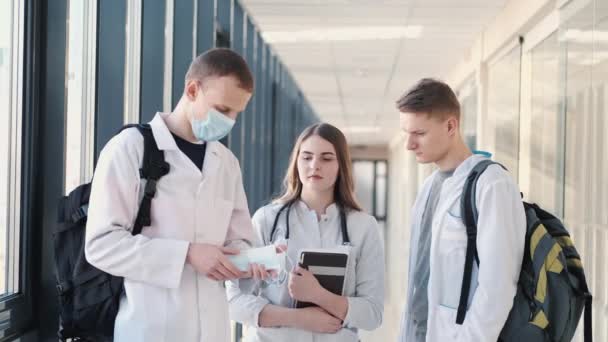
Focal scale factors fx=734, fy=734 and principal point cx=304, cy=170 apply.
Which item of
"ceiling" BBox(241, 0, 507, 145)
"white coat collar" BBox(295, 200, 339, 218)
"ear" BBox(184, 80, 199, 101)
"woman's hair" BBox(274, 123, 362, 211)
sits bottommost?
"white coat collar" BBox(295, 200, 339, 218)

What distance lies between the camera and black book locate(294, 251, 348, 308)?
7.48 feet

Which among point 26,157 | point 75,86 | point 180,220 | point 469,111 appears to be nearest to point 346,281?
point 180,220

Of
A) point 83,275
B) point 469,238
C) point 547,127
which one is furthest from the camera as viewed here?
point 547,127

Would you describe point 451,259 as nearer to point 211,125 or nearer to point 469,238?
point 469,238

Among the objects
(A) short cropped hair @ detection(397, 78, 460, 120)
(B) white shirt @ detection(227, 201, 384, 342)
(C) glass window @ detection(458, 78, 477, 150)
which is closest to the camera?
(A) short cropped hair @ detection(397, 78, 460, 120)

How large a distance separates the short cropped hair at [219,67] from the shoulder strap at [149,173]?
0.23 m

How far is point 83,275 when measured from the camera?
1735mm

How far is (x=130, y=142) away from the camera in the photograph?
70.1 inches

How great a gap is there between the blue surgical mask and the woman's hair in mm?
656

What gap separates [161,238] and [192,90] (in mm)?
402

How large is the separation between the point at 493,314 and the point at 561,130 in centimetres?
229

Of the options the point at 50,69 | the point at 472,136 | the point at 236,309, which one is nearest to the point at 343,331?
the point at 236,309

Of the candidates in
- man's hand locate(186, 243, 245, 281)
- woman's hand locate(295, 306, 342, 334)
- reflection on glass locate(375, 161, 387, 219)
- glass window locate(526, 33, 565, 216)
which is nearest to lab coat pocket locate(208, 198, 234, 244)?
man's hand locate(186, 243, 245, 281)

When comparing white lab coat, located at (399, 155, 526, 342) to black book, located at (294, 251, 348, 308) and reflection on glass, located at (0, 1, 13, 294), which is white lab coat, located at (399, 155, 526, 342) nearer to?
black book, located at (294, 251, 348, 308)
